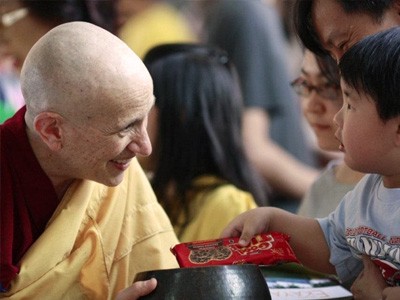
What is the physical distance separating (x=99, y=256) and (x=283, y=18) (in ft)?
9.64

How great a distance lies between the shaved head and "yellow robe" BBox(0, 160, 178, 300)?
0.21 meters

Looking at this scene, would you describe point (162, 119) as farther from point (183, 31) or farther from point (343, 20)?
point (183, 31)

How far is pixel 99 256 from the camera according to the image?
180 centimetres

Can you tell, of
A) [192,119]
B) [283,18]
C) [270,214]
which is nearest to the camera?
[270,214]

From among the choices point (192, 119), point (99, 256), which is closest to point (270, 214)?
point (99, 256)

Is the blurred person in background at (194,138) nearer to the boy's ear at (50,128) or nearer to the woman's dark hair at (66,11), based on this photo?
the woman's dark hair at (66,11)

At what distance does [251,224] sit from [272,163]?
5.86 ft

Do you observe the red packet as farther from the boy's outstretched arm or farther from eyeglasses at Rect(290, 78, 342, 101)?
eyeglasses at Rect(290, 78, 342, 101)

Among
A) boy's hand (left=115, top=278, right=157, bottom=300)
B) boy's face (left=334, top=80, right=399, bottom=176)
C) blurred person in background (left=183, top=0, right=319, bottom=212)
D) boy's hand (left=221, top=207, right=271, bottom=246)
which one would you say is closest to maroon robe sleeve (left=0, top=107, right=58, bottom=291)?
boy's hand (left=115, top=278, right=157, bottom=300)

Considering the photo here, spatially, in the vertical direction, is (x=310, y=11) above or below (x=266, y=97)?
above

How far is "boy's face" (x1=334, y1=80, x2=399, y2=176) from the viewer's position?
158 centimetres

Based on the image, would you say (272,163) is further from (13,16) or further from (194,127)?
(13,16)

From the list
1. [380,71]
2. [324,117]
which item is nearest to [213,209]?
[324,117]

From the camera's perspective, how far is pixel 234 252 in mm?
1669
